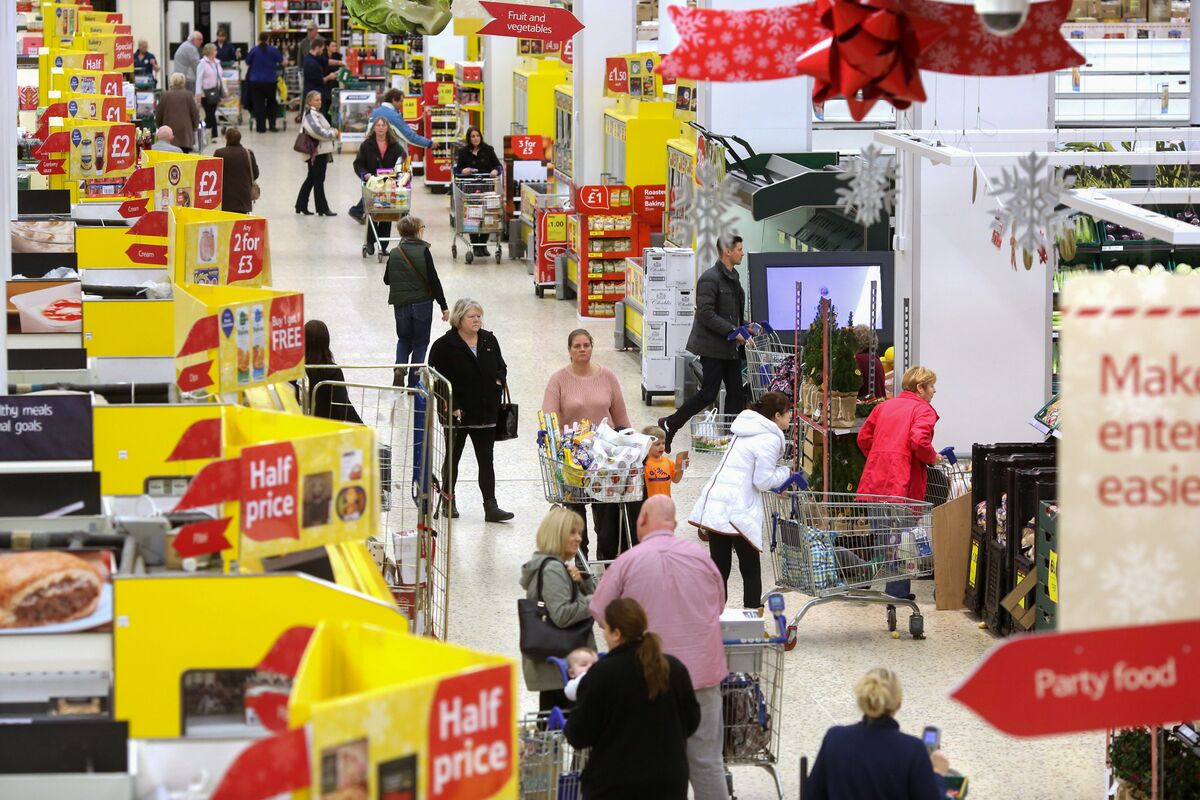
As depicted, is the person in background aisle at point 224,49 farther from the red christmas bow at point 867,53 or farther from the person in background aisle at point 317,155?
the red christmas bow at point 867,53

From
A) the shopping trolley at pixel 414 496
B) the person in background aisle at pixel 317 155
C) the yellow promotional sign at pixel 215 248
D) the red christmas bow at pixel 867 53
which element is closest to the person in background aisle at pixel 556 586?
the shopping trolley at pixel 414 496

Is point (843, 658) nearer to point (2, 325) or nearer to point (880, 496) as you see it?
point (880, 496)

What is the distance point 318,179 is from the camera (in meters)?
22.5

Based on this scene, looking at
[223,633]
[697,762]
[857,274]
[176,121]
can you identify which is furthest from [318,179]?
[223,633]

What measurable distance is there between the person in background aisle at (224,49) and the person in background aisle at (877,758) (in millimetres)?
31006

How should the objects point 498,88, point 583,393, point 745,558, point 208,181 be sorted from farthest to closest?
1. point 498,88
2. point 208,181
3. point 583,393
4. point 745,558

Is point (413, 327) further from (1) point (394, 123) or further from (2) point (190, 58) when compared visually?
(2) point (190, 58)

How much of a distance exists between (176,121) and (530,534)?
42.6 feet

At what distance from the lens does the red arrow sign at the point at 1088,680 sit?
3.05m

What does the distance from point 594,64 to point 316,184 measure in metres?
6.45

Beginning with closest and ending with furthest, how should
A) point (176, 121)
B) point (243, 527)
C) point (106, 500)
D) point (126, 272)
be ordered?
point (243, 527), point (106, 500), point (126, 272), point (176, 121)

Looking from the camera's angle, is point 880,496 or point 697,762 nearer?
point 697,762

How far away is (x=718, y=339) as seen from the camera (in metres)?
11.4

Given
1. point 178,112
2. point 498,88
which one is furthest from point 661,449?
point 498,88
